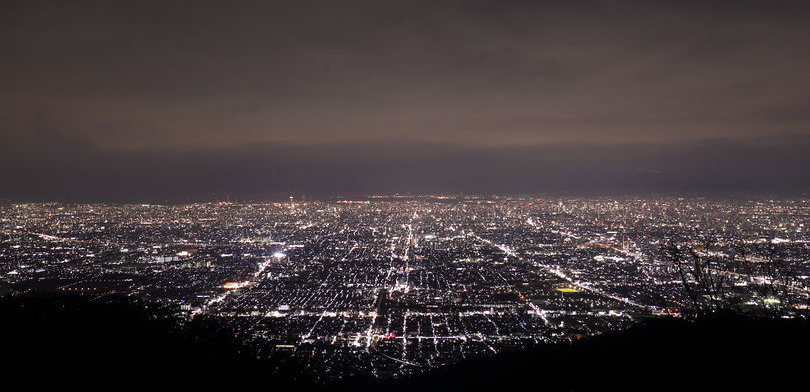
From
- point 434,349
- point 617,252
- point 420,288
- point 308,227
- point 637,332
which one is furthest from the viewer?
point 308,227

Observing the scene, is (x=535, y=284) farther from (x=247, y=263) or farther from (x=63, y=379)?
(x=63, y=379)

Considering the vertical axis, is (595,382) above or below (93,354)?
below

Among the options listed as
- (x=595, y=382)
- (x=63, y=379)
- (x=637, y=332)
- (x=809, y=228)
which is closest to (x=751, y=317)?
(x=637, y=332)

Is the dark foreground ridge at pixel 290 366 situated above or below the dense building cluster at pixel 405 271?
above

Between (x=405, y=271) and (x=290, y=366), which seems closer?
(x=290, y=366)

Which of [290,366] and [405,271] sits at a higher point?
[290,366]

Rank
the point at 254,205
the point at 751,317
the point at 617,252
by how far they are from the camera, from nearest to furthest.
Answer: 1. the point at 751,317
2. the point at 617,252
3. the point at 254,205
